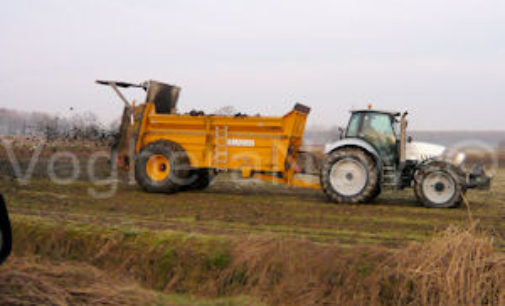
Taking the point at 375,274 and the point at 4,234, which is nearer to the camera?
the point at 4,234

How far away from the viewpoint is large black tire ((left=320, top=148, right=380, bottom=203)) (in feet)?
35.0

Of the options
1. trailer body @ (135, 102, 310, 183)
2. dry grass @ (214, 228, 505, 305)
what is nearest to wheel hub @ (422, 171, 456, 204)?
trailer body @ (135, 102, 310, 183)

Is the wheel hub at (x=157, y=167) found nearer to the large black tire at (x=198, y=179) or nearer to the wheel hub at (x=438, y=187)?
the large black tire at (x=198, y=179)

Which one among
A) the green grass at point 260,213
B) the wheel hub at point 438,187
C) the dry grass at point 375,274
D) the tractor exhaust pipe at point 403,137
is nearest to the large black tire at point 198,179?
the green grass at point 260,213

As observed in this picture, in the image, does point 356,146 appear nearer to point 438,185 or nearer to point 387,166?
point 387,166

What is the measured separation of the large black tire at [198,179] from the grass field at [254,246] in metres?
1.94

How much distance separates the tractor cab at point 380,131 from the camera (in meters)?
11.0

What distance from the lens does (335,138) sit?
12.2m

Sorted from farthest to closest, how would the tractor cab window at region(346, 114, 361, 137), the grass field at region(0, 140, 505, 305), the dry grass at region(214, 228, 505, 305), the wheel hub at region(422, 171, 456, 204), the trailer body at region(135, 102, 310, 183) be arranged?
the trailer body at region(135, 102, 310, 183)
the tractor cab window at region(346, 114, 361, 137)
the wheel hub at region(422, 171, 456, 204)
the grass field at region(0, 140, 505, 305)
the dry grass at region(214, 228, 505, 305)

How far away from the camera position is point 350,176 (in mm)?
10930

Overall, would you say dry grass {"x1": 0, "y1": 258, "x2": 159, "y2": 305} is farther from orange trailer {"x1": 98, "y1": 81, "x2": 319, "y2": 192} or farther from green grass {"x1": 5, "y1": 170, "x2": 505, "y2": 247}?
orange trailer {"x1": 98, "y1": 81, "x2": 319, "y2": 192}

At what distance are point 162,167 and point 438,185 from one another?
20.9ft

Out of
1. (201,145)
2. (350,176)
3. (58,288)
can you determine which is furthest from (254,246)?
(201,145)

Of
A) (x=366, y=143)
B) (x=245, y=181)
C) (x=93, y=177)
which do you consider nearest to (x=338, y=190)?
(x=366, y=143)
